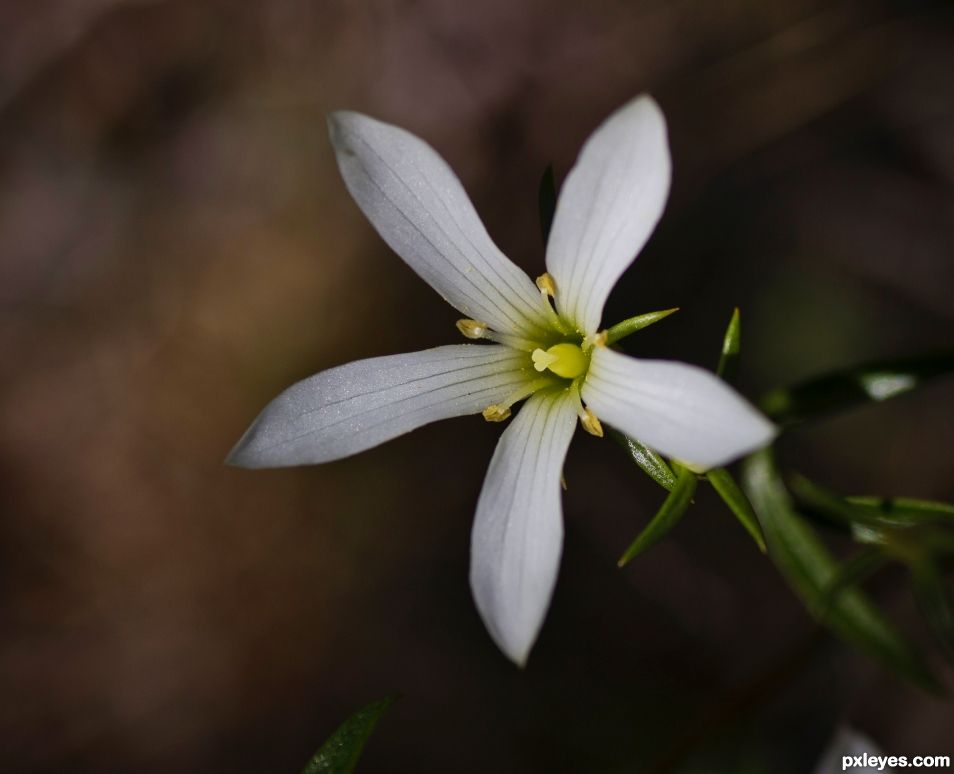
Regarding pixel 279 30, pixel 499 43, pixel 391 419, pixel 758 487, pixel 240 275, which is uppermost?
pixel 279 30

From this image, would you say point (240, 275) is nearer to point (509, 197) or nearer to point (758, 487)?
point (509, 197)

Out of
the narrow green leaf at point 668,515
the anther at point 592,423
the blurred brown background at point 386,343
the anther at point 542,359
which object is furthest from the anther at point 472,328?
the blurred brown background at point 386,343

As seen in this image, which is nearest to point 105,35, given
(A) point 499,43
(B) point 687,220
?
(A) point 499,43

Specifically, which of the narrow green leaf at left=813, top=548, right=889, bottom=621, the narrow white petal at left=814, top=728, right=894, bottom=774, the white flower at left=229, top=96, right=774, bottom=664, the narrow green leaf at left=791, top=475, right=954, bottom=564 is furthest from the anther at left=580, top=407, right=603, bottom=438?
the narrow white petal at left=814, top=728, right=894, bottom=774

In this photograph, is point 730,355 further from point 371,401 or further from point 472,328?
point 371,401

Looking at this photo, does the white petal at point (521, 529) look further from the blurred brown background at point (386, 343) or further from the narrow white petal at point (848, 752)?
the blurred brown background at point (386, 343)

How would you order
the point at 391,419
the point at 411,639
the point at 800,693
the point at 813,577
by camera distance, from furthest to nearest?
the point at 411,639, the point at 800,693, the point at 391,419, the point at 813,577
